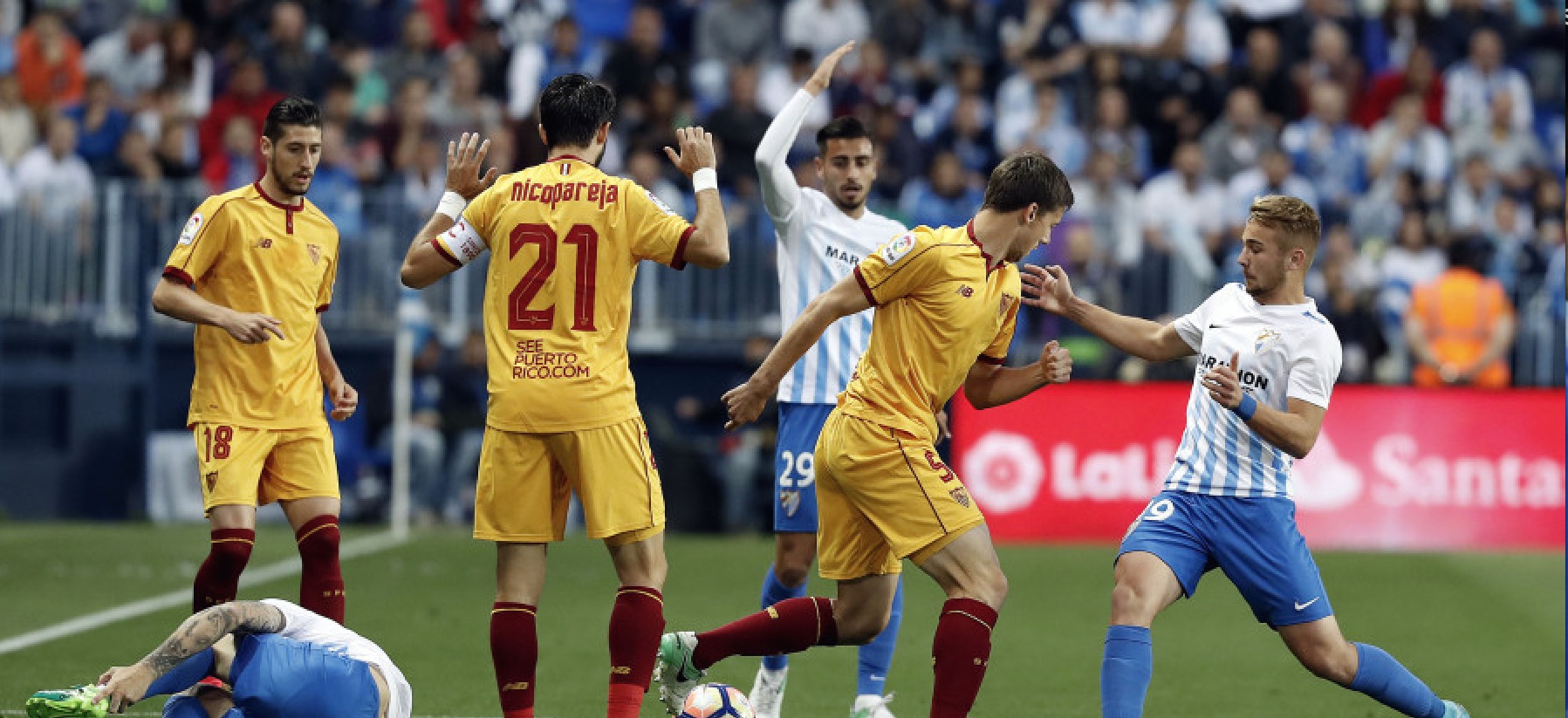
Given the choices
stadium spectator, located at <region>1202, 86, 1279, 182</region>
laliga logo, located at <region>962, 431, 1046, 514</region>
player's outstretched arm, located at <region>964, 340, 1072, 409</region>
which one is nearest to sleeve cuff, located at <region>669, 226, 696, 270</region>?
player's outstretched arm, located at <region>964, 340, 1072, 409</region>

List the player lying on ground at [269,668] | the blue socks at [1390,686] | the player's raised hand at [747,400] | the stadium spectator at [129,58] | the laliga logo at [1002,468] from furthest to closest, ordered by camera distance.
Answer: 1. the stadium spectator at [129,58]
2. the laliga logo at [1002,468]
3. the blue socks at [1390,686]
4. the player's raised hand at [747,400]
5. the player lying on ground at [269,668]

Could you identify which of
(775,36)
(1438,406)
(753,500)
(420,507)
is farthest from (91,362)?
(1438,406)

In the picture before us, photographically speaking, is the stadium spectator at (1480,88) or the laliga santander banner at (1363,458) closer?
the laliga santander banner at (1363,458)

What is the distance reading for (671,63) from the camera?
19.7m

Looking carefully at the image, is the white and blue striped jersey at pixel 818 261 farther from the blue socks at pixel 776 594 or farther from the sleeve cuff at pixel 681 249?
the sleeve cuff at pixel 681 249

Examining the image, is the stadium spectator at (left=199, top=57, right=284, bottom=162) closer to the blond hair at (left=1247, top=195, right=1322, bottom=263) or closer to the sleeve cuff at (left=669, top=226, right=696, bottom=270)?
the sleeve cuff at (left=669, top=226, right=696, bottom=270)

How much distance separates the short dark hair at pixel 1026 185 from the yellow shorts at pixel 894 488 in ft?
2.87

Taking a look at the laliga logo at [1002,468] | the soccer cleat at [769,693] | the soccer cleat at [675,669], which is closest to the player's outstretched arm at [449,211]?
the soccer cleat at [675,669]

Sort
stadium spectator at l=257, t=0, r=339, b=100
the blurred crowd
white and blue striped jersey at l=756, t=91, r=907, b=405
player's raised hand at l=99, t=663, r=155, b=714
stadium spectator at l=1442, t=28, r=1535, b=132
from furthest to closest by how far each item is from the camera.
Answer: stadium spectator at l=1442, t=28, r=1535, b=132 → stadium spectator at l=257, t=0, r=339, b=100 → the blurred crowd → white and blue striped jersey at l=756, t=91, r=907, b=405 → player's raised hand at l=99, t=663, r=155, b=714

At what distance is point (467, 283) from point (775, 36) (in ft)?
16.5

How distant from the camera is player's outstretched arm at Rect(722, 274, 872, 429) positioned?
6891 mm

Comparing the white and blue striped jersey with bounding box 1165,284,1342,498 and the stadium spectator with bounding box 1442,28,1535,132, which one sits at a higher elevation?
the stadium spectator with bounding box 1442,28,1535,132

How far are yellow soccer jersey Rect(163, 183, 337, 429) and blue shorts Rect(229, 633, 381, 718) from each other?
181 cm

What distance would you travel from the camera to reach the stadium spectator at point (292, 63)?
1988cm
